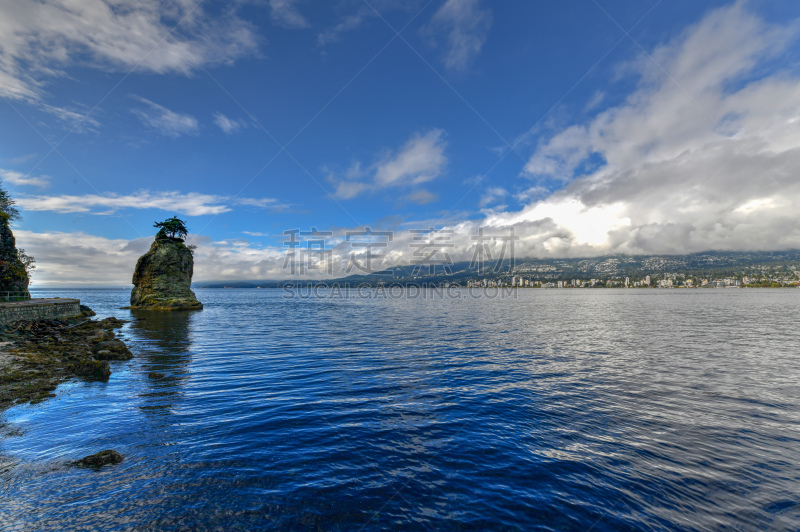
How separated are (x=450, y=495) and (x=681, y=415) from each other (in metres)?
12.9

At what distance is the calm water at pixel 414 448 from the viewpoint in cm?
825

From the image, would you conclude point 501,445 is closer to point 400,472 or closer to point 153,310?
point 400,472

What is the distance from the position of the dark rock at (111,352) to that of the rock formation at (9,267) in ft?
97.3

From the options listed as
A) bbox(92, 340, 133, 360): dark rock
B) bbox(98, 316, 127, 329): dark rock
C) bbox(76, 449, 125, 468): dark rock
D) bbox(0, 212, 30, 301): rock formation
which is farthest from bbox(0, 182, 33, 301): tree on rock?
bbox(76, 449, 125, 468): dark rock

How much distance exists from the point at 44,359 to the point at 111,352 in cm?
387

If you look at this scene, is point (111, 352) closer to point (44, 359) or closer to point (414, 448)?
point (44, 359)

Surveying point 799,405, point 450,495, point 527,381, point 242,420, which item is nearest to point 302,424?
point 242,420

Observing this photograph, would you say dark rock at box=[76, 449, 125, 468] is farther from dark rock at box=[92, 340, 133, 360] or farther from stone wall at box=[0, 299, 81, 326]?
stone wall at box=[0, 299, 81, 326]

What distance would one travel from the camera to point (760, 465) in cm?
1075

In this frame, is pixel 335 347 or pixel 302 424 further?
pixel 335 347

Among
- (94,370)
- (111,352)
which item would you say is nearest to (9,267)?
(111,352)

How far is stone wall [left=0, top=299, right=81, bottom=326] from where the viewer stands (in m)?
35.0

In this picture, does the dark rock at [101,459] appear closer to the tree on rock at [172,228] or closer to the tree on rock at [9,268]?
the tree on rock at [9,268]

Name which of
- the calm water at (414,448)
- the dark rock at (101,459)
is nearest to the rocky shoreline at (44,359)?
the calm water at (414,448)
